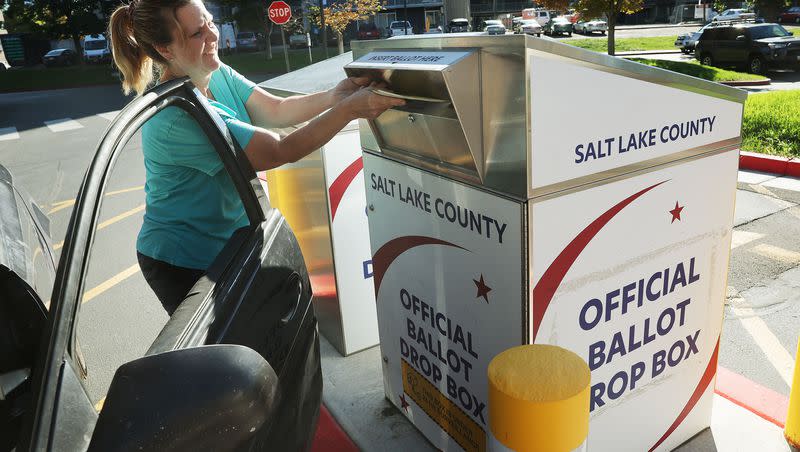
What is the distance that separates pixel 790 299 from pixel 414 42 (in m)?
3.29

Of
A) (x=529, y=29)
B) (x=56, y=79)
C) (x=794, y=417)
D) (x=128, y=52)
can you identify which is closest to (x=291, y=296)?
(x=128, y=52)

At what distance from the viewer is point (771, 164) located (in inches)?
269

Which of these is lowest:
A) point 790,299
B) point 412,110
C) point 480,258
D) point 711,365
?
point 790,299

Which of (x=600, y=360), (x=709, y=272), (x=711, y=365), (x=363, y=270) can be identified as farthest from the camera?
(x=363, y=270)

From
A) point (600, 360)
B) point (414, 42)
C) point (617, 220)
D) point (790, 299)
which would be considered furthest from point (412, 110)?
point (790, 299)

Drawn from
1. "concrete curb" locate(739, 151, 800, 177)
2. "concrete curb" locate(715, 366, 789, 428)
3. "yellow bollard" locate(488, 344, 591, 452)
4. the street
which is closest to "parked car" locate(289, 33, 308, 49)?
the street

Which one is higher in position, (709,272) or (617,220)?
(617,220)

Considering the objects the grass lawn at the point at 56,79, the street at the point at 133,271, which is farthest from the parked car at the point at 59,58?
the street at the point at 133,271

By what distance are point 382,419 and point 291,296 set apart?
4.17ft

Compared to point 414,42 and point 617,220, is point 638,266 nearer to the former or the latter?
point 617,220

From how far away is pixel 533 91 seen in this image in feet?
5.57

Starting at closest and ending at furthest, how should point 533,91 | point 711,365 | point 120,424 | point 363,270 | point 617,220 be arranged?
point 120,424
point 533,91
point 617,220
point 711,365
point 363,270

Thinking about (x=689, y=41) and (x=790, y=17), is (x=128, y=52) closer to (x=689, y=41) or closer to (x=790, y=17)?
(x=689, y=41)

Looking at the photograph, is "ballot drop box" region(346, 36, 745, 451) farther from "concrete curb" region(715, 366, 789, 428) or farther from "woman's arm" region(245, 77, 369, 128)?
"concrete curb" region(715, 366, 789, 428)
